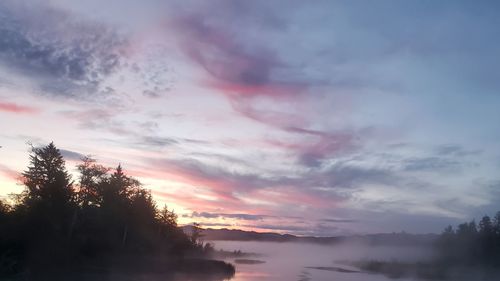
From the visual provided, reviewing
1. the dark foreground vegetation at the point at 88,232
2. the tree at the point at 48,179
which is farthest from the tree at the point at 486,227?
the tree at the point at 48,179

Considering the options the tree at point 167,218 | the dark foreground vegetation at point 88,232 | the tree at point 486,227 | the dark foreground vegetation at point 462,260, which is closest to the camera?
the dark foreground vegetation at point 88,232

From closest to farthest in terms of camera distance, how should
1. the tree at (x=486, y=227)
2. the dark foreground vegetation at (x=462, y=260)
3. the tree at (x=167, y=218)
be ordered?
the tree at (x=167, y=218)
the dark foreground vegetation at (x=462, y=260)
the tree at (x=486, y=227)

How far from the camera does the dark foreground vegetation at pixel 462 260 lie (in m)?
103

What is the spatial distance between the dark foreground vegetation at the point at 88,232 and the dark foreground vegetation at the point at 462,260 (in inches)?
1775

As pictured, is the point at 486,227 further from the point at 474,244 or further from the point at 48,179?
the point at 48,179

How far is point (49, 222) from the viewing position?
206ft

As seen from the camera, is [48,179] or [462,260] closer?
[48,179]

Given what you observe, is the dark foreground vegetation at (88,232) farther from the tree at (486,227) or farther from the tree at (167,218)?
the tree at (486,227)

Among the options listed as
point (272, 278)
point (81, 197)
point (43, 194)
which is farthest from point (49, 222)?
point (272, 278)

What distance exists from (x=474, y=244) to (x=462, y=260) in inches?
270

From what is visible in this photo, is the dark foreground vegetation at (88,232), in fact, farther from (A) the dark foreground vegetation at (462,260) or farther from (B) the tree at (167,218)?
(A) the dark foreground vegetation at (462,260)

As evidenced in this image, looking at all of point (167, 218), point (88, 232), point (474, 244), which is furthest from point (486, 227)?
point (88, 232)

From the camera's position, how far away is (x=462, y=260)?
124 metres

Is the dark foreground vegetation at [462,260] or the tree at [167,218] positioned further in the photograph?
the dark foreground vegetation at [462,260]
